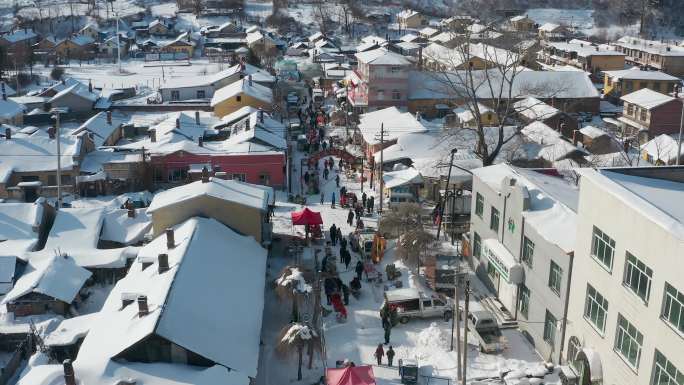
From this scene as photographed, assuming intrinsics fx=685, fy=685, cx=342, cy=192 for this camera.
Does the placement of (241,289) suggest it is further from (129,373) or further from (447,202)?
(447,202)

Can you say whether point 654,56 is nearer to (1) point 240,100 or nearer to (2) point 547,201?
(1) point 240,100

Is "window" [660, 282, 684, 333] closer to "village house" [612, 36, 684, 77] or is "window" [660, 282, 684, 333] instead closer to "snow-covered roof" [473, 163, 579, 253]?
"snow-covered roof" [473, 163, 579, 253]

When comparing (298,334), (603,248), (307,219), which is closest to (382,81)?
(307,219)

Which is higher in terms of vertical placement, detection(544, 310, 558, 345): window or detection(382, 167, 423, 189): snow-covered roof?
detection(382, 167, 423, 189): snow-covered roof

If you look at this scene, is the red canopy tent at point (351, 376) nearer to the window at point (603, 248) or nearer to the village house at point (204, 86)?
the window at point (603, 248)

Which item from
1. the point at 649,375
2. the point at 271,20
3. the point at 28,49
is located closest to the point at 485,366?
the point at 649,375

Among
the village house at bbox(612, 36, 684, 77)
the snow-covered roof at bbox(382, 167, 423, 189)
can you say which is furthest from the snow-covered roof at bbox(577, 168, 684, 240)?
the village house at bbox(612, 36, 684, 77)
